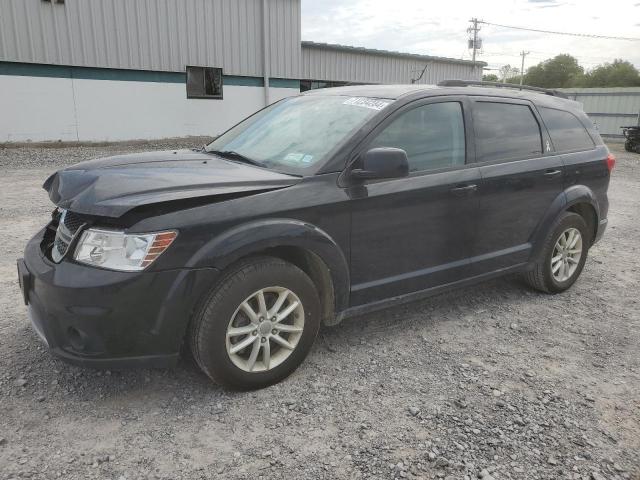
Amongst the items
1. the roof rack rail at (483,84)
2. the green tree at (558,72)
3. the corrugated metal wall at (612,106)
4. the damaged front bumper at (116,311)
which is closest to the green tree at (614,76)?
the green tree at (558,72)

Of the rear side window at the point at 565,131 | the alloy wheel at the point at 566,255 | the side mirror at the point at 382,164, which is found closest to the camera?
the side mirror at the point at 382,164

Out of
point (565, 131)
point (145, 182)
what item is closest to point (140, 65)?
point (565, 131)

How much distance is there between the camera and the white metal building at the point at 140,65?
49.2 ft

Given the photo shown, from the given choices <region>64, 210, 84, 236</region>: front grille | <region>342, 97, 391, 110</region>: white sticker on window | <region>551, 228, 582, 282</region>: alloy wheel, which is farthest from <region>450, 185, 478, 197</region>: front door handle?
<region>64, 210, 84, 236</region>: front grille

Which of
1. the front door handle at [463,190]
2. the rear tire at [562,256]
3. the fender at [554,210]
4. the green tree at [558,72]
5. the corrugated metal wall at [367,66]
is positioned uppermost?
the green tree at [558,72]

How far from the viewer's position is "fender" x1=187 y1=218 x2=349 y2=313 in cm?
264

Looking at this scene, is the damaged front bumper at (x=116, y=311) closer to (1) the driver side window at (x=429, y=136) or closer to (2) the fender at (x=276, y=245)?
(2) the fender at (x=276, y=245)

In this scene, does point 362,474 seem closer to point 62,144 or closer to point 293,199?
point 293,199

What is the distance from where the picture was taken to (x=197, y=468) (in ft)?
7.74

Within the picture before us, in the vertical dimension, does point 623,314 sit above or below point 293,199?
below

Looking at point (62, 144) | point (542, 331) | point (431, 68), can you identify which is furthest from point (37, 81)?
point (431, 68)

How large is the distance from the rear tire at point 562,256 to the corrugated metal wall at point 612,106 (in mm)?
23406

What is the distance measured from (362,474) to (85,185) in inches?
80.5

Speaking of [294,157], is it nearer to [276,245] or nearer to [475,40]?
[276,245]
